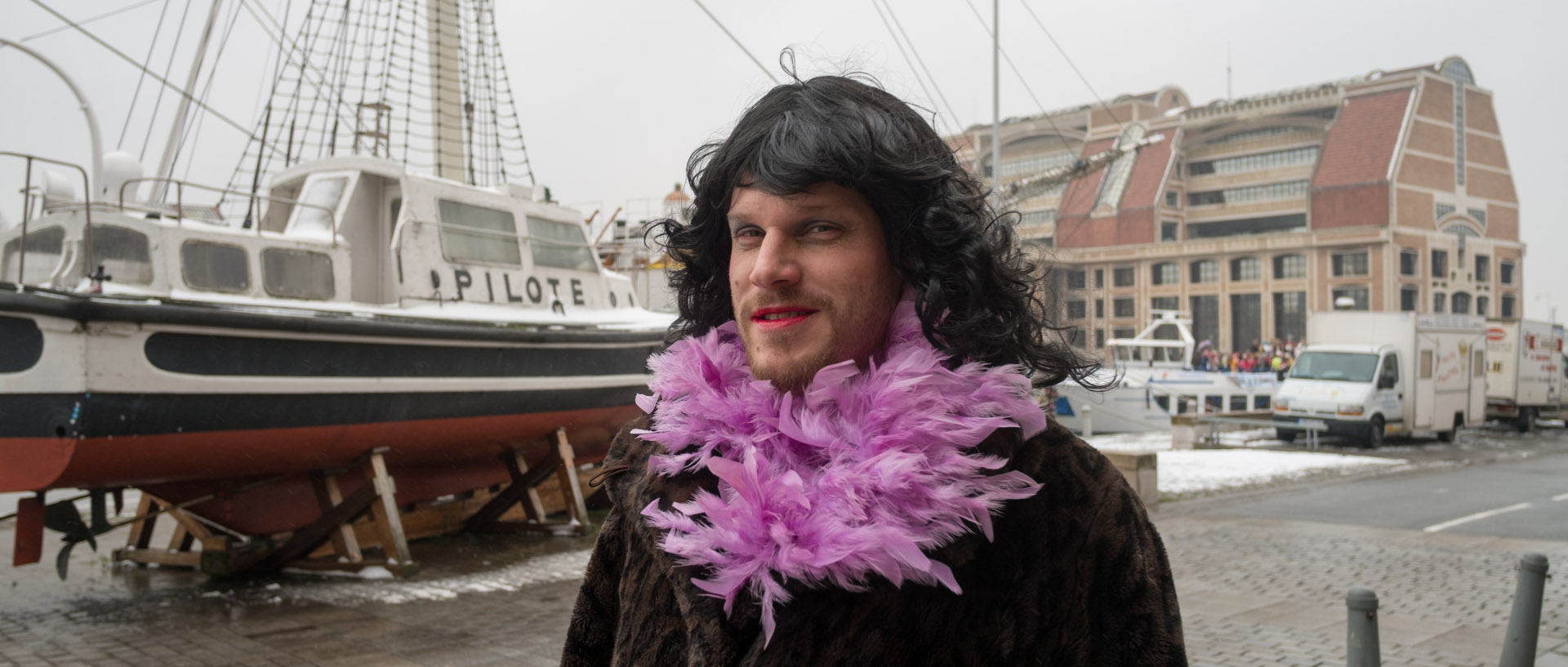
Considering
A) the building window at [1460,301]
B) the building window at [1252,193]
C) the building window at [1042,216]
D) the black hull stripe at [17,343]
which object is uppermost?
the building window at [1252,193]

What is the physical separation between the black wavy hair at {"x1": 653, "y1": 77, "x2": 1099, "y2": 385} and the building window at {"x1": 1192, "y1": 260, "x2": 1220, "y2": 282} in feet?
229

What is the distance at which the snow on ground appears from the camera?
14.3 metres

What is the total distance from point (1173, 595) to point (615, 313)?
1048 centimetres

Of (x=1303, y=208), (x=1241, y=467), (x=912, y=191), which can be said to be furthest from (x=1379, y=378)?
(x=1303, y=208)

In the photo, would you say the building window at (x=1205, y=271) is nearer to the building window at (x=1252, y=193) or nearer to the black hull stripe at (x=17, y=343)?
the building window at (x=1252, y=193)

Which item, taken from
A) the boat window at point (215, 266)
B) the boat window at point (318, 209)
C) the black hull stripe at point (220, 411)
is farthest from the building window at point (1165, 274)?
the boat window at point (215, 266)

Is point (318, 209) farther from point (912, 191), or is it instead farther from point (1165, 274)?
point (1165, 274)

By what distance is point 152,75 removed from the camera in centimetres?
972

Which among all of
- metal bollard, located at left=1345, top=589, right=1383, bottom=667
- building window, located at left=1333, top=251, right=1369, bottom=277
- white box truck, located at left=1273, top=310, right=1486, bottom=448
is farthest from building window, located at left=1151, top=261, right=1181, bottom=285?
metal bollard, located at left=1345, top=589, right=1383, bottom=667

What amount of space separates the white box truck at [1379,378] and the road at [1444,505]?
3.95 meters

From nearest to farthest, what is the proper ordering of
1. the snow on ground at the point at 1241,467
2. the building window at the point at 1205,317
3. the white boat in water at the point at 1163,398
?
the snow on ground at the point at 1241,467, the white boat in water at the point at 1163,398, the building window at the point at 1205,317

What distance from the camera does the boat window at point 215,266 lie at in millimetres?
8133

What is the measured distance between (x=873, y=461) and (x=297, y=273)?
8203 mm

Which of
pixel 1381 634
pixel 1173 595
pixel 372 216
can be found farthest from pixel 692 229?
pixel 372 216
